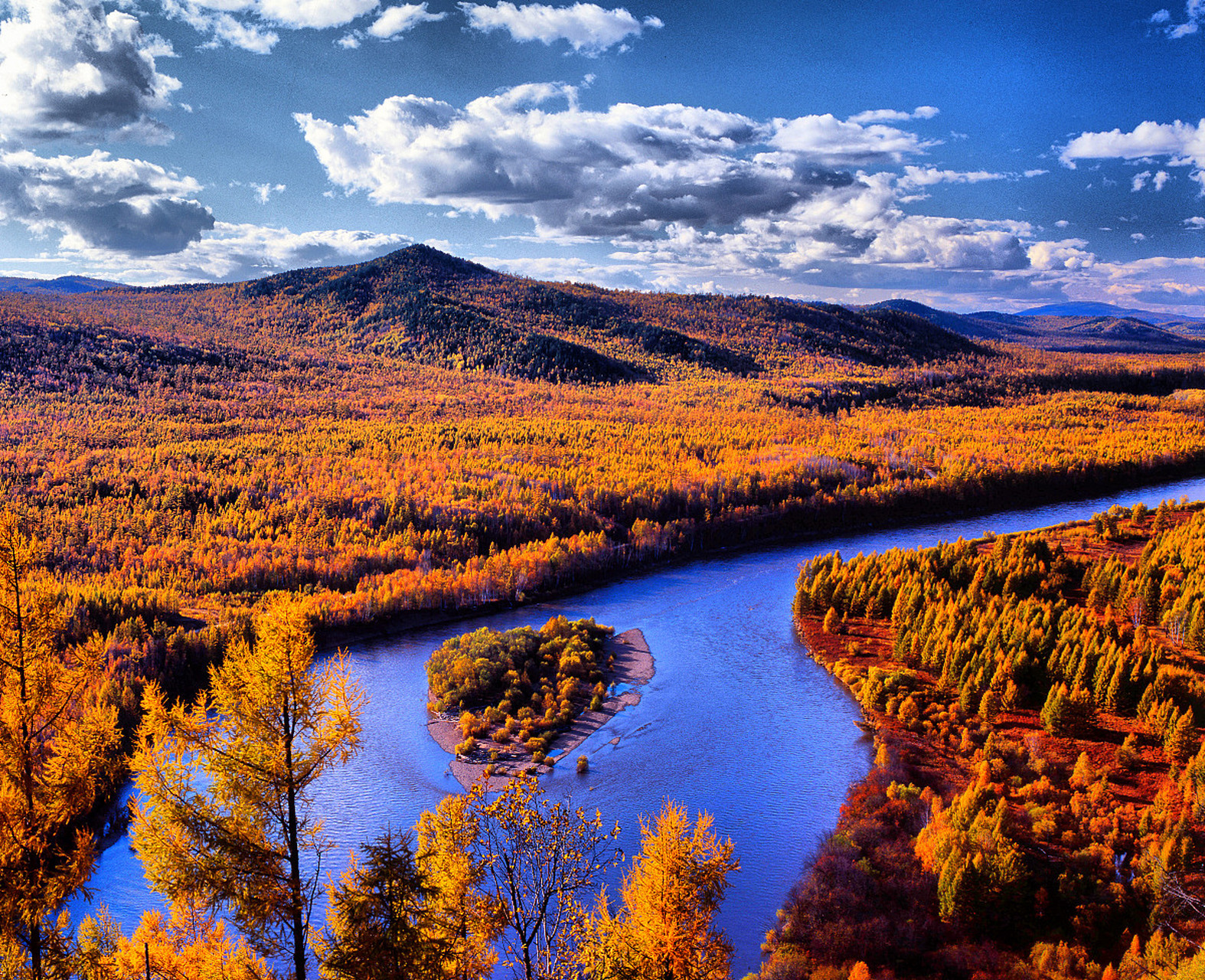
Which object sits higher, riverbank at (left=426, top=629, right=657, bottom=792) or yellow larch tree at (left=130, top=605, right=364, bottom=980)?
yellow larch tree at (left=130, top=605, right=364, bottom=980)

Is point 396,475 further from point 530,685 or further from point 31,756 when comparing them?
point 31,756

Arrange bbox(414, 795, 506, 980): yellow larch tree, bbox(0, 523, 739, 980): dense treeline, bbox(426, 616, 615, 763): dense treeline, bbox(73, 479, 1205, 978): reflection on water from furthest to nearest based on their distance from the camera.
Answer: bbox(426, 616, 615, 763): dense treeline, bbox(73, 479, 1205, 978): reflection on water, bbox(414, 795, 506, 980): yellow larch tree, bbox(0, 523, 739, 980): dense treeline

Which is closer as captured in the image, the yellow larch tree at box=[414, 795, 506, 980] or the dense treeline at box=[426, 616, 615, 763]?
the yellow larch tree at box=[414, 795, 506, 980]

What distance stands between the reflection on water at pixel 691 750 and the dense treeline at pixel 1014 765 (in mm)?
2233

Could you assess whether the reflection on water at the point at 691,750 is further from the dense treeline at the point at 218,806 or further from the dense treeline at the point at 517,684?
the dense treeline at the point at 218,806

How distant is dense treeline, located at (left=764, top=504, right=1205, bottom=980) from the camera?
31672 mm

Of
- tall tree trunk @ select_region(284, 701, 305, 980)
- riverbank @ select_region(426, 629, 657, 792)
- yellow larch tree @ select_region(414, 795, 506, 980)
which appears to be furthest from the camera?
riverbank @ select_region(426, 629, 657, 792)

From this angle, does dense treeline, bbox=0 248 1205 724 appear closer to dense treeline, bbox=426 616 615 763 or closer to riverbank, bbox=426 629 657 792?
riverbank, bbox=426 629 657 792

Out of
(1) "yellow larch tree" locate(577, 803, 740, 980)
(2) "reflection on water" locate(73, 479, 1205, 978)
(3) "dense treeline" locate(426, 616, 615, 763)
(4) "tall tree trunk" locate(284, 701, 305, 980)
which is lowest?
(2) "reflection on water" locate(73, 479, 1205, 978)

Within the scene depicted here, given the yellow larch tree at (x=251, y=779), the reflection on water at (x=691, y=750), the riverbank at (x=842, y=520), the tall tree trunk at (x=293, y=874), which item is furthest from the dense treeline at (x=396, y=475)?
the tall tree trunk at (x=293, y=874)

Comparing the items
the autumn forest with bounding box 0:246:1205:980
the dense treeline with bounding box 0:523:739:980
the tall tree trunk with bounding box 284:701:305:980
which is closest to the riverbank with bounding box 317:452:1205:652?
the autumn forest with bounding box 0:246:1205:980

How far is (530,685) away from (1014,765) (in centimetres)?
3086

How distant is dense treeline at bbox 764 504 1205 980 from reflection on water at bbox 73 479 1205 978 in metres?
2.23

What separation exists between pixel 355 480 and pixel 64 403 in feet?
248
